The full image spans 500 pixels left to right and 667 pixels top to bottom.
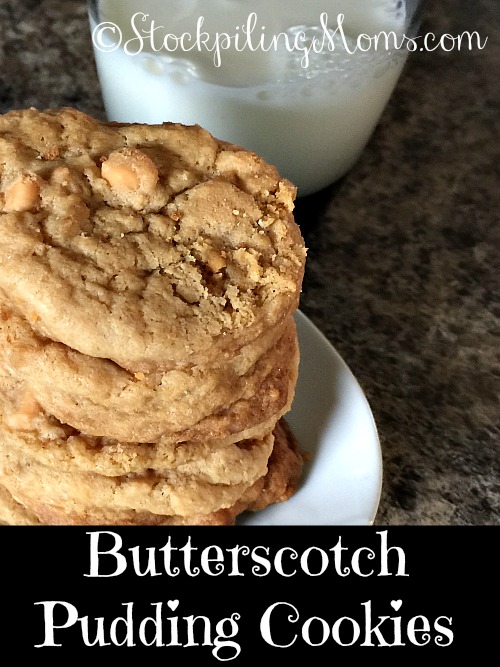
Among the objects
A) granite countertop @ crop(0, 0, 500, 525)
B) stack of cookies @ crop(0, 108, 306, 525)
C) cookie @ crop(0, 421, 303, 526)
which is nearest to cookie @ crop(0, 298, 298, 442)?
stack of cookies @ crop(0, 108, 306, 525)

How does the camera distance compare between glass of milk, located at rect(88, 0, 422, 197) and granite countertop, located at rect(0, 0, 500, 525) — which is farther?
granite countertop, located at rect(0, 0, 500, 525)

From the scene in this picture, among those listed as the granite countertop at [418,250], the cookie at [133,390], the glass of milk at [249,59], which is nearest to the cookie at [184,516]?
the cookie at [133,390]

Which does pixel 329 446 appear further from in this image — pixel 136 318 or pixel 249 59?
pixel 249 59

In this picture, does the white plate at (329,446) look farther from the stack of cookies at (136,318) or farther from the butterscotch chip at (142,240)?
the butterscotch chip at (142,240)

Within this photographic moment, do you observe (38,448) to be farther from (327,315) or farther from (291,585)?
(327,315)

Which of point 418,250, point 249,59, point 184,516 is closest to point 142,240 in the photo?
point 184,516

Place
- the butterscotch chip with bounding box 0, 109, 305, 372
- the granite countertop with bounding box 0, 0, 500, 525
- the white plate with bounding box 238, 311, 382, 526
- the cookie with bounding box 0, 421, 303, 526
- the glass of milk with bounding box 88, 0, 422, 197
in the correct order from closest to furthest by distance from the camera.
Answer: the butterscotch chip with bounding box 0, 109, 305, 372
the cookie with bounding box 0, 421, 303, 526
the white plate with bounding box 238, 311, 382, 526
the glass of milk with bounding box 88, 0, 422, 197
the granite countertop with bounding box 0, 0, 500, 525

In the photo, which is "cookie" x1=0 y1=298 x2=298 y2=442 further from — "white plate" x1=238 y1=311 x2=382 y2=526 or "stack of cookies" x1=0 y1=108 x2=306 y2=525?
"white plate" x1=238 y1=311 x2=382 y2=526
